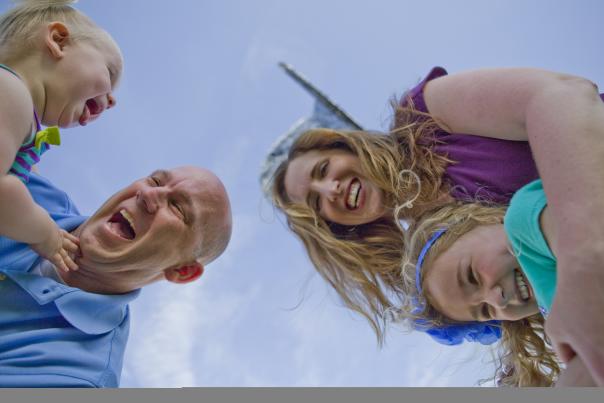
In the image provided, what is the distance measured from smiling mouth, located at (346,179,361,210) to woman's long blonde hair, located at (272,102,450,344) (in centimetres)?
5

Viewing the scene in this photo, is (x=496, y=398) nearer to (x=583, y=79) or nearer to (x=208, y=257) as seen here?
(x=583, y=79)

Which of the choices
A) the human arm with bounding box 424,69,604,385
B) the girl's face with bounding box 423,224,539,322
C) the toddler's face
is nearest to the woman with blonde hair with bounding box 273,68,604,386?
the human arm with bounding box 424,69,604,385

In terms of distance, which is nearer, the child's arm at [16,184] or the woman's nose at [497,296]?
the child's arm at [16,184]

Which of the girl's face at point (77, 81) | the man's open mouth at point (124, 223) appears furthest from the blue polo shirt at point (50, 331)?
the girl's face at point (77, 81)

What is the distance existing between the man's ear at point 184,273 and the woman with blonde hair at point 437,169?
31cm

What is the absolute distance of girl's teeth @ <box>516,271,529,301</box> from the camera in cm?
77

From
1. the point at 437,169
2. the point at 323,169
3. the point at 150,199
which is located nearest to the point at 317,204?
the point at 323,169

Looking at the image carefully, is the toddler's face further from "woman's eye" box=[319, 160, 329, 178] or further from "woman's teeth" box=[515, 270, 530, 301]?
"woman's teeth" box=[515, 270, 530, 301]

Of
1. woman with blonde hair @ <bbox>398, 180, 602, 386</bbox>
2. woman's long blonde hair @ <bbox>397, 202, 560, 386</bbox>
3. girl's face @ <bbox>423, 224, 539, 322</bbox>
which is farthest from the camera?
woman's long blonde hair @ <bbox>397, 202, 560, 386</bbox>

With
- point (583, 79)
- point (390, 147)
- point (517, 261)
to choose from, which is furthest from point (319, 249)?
point (583, 79)

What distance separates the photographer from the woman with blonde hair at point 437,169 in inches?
21.3

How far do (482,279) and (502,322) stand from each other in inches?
9.6

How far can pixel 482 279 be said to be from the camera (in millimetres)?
778

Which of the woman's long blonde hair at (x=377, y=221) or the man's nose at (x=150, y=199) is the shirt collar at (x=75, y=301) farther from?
the woman's long blonde hair at (x=377, y=221)
